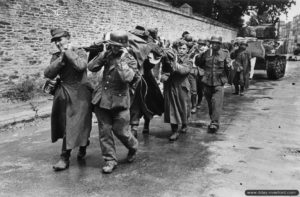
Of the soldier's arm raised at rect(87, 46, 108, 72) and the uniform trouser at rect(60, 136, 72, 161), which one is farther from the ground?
the soldier's arm raised at rect(87, 46, 108, 72)

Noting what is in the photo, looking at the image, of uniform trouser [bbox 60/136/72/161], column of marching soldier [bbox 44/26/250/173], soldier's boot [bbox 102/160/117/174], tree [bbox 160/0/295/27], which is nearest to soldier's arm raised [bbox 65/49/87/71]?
column of marching soldier [bbox 44/26/250/173]

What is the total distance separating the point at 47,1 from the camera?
40.3 feet

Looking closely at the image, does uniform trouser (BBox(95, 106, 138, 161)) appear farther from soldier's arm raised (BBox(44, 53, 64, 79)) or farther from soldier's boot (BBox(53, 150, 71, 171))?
soldier's arm raised (BBox(44, 53, 64, 79))

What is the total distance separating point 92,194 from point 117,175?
71 centimetres

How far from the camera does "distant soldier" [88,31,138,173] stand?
5246 millimetres

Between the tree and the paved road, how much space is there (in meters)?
27.1

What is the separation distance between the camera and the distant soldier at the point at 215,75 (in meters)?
7.79

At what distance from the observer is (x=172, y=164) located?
18.7ft

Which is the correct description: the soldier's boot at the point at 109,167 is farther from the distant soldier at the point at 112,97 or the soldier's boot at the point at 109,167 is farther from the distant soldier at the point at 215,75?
the distant soldier at the point at 215,75

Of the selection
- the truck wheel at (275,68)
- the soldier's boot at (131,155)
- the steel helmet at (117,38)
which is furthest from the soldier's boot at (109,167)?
the truck wheel at (275,68)

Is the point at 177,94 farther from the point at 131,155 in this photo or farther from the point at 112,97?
the point at 112,97

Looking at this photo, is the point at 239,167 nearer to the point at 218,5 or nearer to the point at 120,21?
the point at 120,21

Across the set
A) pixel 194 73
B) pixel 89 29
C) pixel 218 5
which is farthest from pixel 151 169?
pixel 218 5

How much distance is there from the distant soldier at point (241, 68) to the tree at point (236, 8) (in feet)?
66.4
